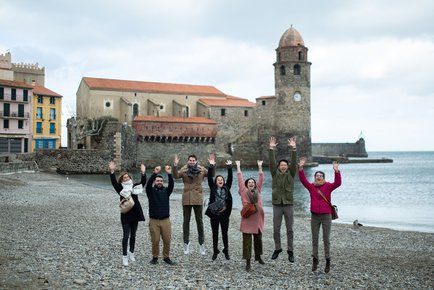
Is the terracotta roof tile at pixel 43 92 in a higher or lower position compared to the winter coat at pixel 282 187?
higher

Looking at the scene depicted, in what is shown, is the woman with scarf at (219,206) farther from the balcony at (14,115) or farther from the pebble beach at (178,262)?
the balcony at (14,115)

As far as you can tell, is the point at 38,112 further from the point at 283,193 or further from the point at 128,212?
the point at 283,193

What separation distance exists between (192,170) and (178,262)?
5.12ft

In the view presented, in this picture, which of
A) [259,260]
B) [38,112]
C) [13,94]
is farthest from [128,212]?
[38,112]

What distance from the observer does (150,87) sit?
5966cm

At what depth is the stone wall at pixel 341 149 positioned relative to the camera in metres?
98.4

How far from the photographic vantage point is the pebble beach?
6.80m

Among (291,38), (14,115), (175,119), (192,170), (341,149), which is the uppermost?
(291,38)

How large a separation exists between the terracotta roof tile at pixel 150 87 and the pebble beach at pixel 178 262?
145 ft

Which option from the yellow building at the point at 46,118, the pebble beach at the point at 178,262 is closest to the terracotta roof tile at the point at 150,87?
the yellow building at the point at 46,118

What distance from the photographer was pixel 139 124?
53906mm

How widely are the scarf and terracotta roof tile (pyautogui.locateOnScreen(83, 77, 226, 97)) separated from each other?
1934 inches

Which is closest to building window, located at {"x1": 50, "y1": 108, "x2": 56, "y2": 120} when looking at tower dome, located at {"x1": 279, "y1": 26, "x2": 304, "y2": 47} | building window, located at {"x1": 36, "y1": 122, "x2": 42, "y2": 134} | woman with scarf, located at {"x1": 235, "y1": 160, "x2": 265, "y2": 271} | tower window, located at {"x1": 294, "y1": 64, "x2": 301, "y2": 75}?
building window, located at {"x1": 36, "y1": 122, "x2": 42, "y2": 134}

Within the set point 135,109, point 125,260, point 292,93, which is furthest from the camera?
point 292,93
